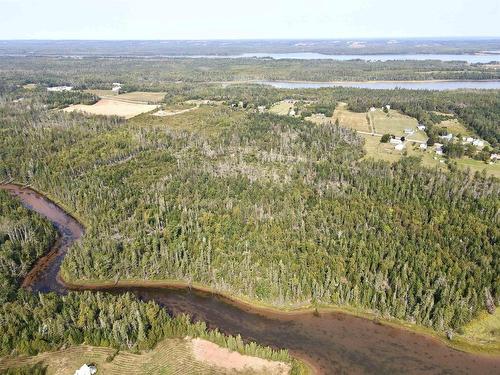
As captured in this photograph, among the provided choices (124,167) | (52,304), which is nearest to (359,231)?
(52,304)

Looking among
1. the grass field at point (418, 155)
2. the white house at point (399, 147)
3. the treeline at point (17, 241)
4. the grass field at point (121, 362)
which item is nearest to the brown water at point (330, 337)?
the treeline at point (17, 241)

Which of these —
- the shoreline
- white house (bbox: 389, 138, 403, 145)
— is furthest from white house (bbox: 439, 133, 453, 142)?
the shoreline

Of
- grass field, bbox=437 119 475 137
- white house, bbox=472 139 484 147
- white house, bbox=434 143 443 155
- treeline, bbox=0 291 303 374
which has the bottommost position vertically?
treeline, bbox=0 291 303 374

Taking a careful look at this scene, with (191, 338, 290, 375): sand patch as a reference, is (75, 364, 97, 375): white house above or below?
above

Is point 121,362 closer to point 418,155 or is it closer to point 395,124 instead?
point 418,155

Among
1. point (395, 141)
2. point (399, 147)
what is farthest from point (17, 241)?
point (395, 141)

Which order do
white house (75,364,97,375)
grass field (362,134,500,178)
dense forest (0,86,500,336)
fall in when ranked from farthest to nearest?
grass field (362,134,500,178), dense forest (0,86,500,336), white house (75,364,97,375)

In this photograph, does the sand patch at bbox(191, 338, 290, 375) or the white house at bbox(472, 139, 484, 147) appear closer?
the sand patch at bbox(191, 338, 290, 375)

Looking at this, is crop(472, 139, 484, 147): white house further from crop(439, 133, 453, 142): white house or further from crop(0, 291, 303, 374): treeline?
crop(0, 291, 303, 374): treeline
